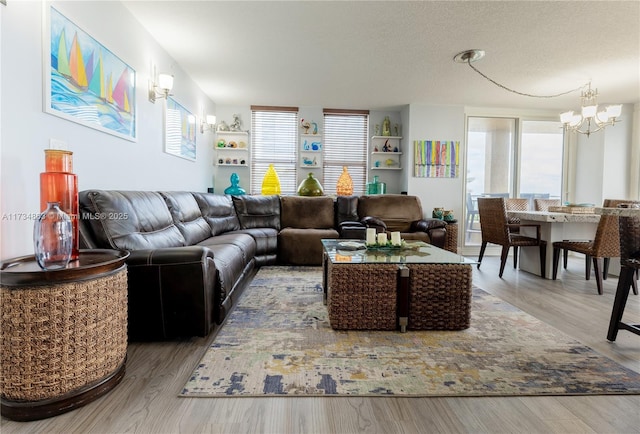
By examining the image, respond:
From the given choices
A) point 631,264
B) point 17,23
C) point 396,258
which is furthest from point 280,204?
point 631,264

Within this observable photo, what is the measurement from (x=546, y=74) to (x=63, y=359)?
196 inches

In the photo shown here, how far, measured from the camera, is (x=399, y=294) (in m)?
2.17

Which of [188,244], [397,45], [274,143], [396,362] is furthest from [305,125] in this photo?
[396,362]

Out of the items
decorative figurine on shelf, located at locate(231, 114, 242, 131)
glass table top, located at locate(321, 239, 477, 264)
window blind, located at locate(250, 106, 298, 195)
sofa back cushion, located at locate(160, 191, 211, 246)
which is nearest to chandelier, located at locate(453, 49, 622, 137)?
glass table top, located at locate(321, 239, 477, 264)

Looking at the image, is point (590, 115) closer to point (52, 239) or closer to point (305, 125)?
point (305, 125)

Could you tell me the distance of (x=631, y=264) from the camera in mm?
1965

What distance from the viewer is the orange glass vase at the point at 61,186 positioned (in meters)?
1.55

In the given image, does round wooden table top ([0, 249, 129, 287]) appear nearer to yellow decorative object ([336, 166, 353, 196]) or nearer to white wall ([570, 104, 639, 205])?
yellow decorative object ([336, 166, 353, 196])

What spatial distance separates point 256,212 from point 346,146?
2.01 metres

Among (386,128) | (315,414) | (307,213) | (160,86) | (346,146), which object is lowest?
(315,414)

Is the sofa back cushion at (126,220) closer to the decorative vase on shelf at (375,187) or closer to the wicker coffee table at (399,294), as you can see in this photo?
the wicker coffee table at (399,294)

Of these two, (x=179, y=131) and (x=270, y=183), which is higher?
(x=179, y=131)

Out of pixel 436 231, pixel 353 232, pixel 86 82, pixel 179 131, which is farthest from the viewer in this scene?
pixel 436 231

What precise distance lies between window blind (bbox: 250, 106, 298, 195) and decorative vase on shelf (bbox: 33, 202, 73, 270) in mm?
4181
